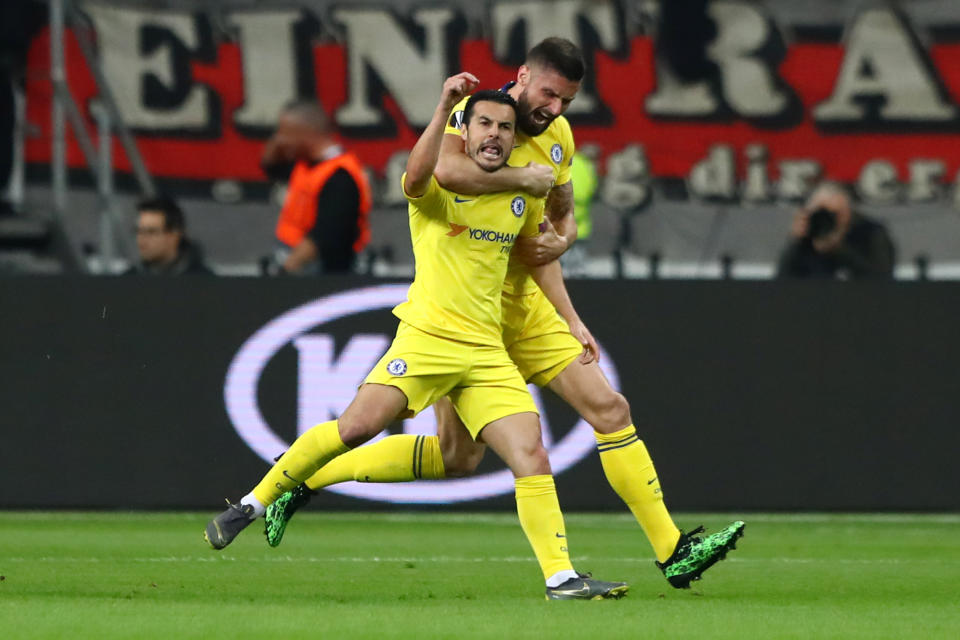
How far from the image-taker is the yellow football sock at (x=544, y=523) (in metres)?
7.04

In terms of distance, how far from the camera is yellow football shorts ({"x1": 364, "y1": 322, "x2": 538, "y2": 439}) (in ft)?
23.8

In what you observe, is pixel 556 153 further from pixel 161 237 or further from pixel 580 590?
pixel 161 237

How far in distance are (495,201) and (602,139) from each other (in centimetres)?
722

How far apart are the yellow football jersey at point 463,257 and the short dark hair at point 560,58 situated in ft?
1.62

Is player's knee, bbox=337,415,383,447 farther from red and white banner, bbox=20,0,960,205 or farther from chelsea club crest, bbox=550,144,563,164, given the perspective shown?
red and white banner, bbox=20,0,960,205

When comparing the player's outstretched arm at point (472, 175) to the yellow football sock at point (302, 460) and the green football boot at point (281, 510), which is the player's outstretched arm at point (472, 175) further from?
the green football boot at point (281, 510)

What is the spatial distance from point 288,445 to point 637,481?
3.93m

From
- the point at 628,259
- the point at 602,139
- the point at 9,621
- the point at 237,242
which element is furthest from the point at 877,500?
the point at 9,621

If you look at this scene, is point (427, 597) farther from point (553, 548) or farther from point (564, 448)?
point (564, 448)

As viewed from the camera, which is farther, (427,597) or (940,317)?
(940,317)

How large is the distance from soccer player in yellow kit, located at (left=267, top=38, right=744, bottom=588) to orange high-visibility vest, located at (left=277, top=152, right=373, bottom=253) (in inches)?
154

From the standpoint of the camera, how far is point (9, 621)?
629cm

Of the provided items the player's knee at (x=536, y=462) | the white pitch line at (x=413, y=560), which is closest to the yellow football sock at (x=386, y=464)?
the player's knee at (x=536, y=462)

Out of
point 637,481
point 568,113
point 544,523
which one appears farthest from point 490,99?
point 568,113
